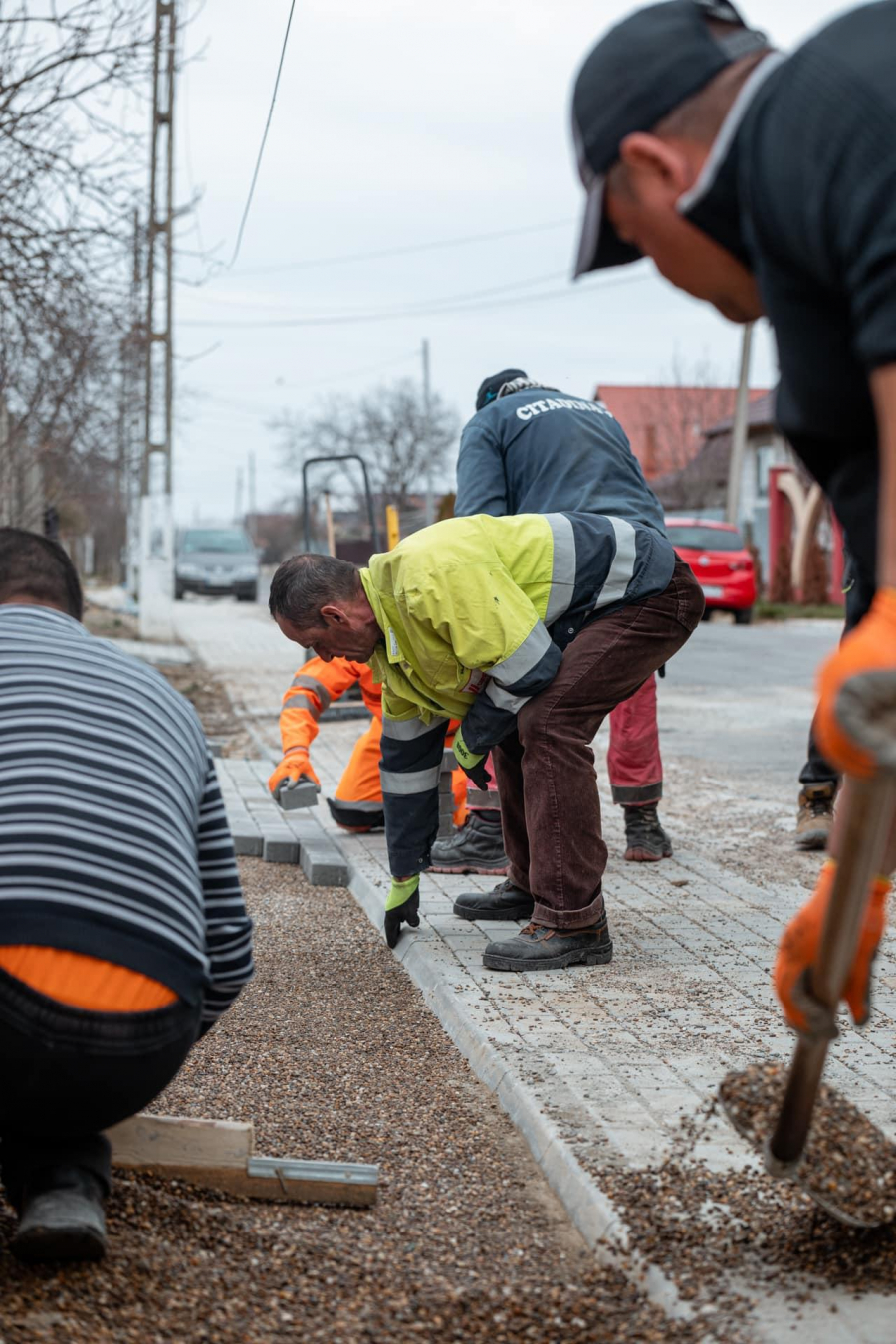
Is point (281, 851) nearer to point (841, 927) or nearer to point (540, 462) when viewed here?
point (540, 462)

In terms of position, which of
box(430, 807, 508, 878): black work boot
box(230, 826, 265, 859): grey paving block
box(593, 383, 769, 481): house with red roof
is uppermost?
box(593, 383, 769, 481): house with red roof

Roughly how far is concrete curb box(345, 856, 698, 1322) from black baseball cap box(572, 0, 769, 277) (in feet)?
5.55

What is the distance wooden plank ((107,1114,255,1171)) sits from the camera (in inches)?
114

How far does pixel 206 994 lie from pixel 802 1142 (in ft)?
3.58

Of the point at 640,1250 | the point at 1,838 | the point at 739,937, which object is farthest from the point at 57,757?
the point at 739,937

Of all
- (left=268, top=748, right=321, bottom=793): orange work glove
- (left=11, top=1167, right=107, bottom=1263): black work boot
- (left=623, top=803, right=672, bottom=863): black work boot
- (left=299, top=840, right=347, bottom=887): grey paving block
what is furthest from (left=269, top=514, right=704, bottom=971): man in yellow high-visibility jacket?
(left=11, top=1167, right=107, bottom=1263): black work boot

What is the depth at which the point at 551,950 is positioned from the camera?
4.57m

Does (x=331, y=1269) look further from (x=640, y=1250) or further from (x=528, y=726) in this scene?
(x=528, y=726)

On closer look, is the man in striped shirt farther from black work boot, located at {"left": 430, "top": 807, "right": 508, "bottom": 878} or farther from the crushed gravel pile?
black work boot, located at {"left": 430, "top": 807, "right": 508, "bottom": 878}

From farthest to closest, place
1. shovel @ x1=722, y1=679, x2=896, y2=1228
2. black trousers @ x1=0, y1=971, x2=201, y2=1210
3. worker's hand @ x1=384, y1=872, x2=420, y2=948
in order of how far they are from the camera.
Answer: worker's hand @ x1=384, y1=872, x2=420, y2=948
black trousers @ x1=0, y1=971, x2=201, y2=1210
shovel @ x1=722, y1=679, x2=896, y2=1228

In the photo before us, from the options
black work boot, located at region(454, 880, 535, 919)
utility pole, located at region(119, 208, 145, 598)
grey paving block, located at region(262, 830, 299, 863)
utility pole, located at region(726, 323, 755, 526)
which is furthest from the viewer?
utility pole, located at region(726, 323, 755, 526)

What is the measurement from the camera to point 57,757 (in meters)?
2.43

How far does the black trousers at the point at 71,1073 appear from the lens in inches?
91.2

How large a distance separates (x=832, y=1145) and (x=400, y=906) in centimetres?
256
